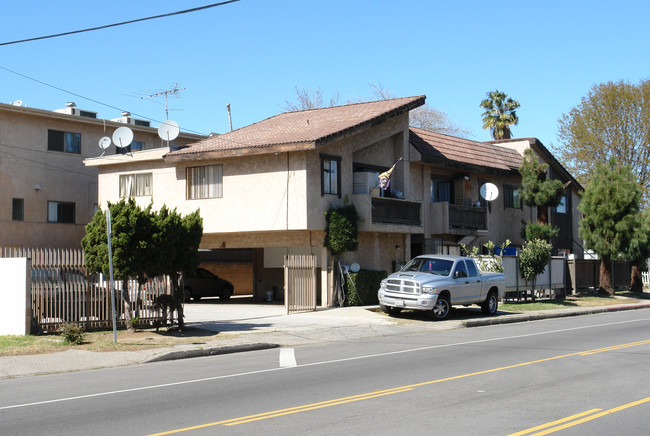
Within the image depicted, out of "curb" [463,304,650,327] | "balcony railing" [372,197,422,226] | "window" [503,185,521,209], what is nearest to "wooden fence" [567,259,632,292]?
"curb" [463,304,650,327]

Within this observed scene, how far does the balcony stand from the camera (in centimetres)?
3328

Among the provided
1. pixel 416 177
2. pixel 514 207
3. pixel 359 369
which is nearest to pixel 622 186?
pixel 514 207

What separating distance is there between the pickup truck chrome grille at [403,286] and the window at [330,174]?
18.3 ft

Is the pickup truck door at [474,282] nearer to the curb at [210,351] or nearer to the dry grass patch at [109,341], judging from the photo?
the curb at [210,351]

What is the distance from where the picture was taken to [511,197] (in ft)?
129

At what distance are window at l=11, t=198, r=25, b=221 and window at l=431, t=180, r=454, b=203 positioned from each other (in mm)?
19772

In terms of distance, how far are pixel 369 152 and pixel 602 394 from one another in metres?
21.2

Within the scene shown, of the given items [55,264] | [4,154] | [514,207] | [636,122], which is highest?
[636,122]

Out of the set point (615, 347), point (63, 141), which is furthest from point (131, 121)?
point (615, 347)

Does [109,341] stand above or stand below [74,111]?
below

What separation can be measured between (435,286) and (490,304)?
12.5 feet

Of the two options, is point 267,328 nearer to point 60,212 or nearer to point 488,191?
point 488,191

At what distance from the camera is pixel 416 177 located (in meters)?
33.1

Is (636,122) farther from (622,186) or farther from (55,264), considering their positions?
(55,264)
